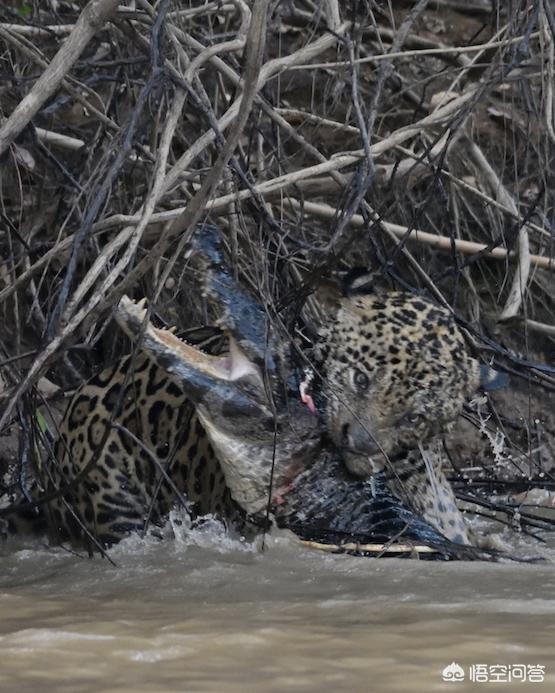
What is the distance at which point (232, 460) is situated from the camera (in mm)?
4336

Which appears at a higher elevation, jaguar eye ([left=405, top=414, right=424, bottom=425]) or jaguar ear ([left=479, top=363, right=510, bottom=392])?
jaguar ear ([left=479, top=363, right=510, bottom=392])

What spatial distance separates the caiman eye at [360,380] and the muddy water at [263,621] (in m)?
0.57

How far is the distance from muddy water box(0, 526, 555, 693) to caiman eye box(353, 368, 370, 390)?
567 mm

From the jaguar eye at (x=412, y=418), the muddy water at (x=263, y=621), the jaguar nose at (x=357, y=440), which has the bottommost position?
the muddy water at (x=263, y=621)

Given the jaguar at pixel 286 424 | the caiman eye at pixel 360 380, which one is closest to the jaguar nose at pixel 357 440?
the jaguar at pixel 286 424

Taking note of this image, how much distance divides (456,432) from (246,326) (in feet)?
10.3

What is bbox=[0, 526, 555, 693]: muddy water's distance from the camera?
257cm

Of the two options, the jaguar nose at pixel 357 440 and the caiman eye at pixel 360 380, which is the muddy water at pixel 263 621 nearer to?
the jaguar nose at pixel 357 440

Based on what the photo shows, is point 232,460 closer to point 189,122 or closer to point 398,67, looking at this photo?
point 189,122

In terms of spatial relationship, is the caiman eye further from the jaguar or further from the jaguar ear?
the jaguar ear

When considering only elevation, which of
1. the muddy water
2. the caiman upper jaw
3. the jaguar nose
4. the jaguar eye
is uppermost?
the caiman upper jaw

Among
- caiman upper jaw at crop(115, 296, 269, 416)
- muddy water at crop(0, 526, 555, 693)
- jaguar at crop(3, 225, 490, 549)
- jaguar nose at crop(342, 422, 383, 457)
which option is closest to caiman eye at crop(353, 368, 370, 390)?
jaguar at crop(3, 225, 490, 549)

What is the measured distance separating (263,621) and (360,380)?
154 centimetres

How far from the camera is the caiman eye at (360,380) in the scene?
4.52 m
